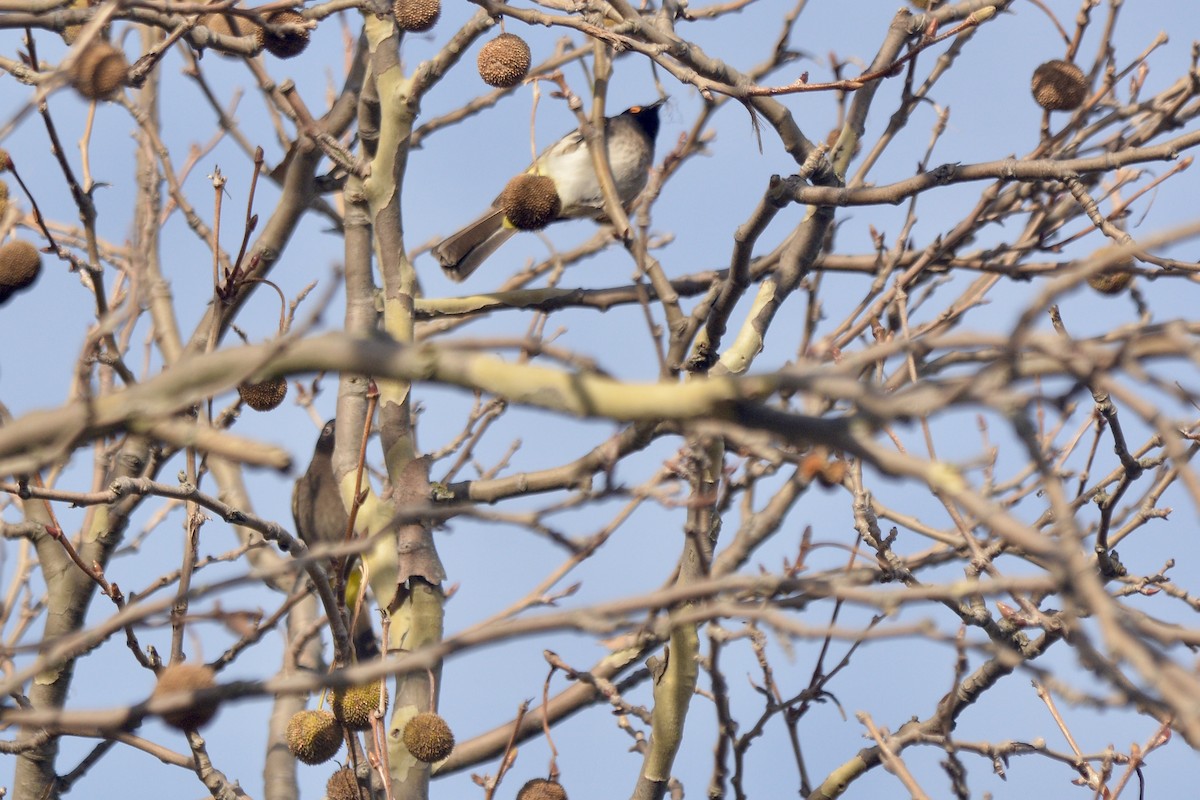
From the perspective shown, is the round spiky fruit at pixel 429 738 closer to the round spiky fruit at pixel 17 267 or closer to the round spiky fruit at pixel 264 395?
the round spiky fruit at pixel 264 395

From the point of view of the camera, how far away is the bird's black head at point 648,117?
9109mm

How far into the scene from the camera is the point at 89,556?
185 inches

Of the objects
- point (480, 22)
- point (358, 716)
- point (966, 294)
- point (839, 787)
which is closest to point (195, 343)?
point (480, 22)

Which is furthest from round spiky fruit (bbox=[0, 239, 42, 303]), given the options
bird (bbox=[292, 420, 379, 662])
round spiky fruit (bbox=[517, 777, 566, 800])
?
round spiky fruit (bbox=[517, 777, 566, 800])

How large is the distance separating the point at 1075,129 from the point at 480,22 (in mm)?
2305

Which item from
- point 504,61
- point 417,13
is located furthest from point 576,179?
point 417,13

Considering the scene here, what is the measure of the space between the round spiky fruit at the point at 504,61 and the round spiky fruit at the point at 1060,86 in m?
1.91

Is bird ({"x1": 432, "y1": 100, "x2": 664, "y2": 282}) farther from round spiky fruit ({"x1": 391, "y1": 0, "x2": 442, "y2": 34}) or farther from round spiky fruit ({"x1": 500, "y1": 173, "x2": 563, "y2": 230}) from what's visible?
round spiky fruit ({"x1": 391, "y1": 0, "x2": 442, "y2": 34})

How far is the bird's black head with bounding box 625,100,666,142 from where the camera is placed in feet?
29.9

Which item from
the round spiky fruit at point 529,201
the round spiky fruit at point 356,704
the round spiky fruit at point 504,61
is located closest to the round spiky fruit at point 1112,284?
the round spiky fruit at point 529,201

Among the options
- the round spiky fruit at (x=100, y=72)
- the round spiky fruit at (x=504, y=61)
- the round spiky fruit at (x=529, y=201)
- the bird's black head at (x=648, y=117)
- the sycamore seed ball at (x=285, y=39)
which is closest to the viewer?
the round spiky fruit at (x=100, y=72)

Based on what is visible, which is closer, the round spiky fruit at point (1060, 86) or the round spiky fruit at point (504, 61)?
the round spiky fruit at point (1060, 86)

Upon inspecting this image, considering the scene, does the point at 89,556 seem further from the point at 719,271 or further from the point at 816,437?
the point at 816,437

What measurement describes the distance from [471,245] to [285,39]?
105 inches
